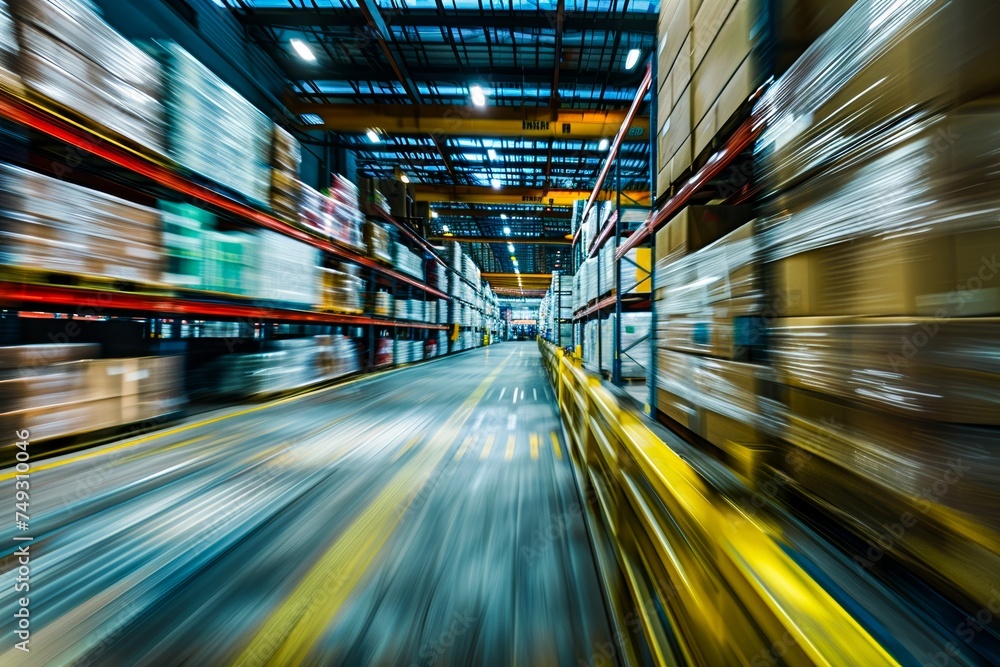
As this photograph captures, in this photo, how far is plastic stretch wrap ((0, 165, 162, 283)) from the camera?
6.88 ft

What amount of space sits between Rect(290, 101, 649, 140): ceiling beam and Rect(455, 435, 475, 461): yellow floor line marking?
6152 mm

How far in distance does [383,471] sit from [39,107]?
3.19 metres

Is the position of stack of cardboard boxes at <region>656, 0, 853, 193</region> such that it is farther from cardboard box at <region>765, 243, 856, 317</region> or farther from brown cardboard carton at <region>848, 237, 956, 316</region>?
brown cardboard carton at <region>848, 237, 956, 316</region>

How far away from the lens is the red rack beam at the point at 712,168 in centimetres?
173

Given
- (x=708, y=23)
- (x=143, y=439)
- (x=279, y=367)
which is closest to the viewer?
(x=708, y=23)

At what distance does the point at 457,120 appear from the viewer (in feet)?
23.0

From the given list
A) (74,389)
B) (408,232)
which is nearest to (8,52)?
(74,389)

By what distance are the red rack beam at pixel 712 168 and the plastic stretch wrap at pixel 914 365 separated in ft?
3.53

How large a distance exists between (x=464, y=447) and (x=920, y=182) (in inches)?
118

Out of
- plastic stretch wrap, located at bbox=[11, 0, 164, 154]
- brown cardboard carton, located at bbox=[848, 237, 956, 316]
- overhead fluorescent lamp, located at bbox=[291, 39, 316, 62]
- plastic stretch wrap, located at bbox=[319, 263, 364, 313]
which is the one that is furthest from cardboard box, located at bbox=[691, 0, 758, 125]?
overhead fluorescent lamp, located at bbox=[291, 39, 316, 62]

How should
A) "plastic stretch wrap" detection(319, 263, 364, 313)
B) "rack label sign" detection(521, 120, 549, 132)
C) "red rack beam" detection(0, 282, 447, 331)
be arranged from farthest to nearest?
1. "rack label sign" detection(521, 120, 549, 132)
2. "plastic stretch wrap" detection(319, 263, 364, 313)
3. "red rack beam" detection(0, 282, 447, 331)

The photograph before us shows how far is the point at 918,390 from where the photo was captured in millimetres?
783

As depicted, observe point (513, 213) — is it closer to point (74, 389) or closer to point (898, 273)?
point (74, 389)

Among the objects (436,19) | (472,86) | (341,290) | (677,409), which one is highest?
(436,19)
